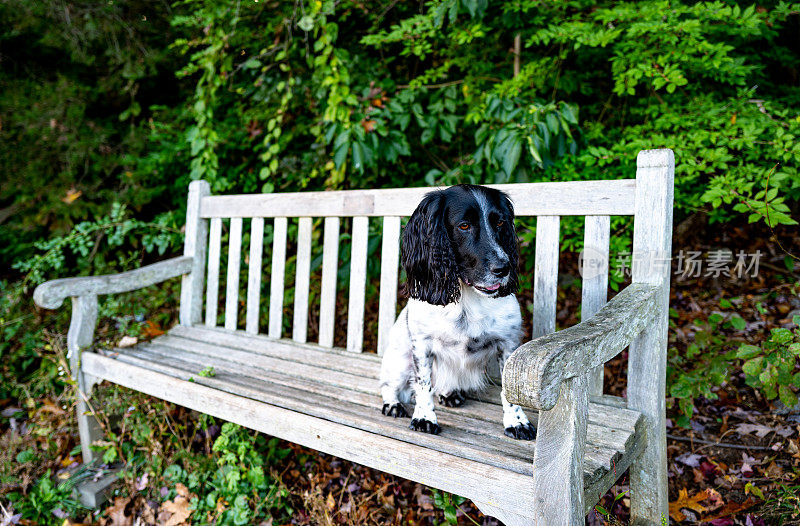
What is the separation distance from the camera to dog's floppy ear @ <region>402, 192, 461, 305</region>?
66.2 inches

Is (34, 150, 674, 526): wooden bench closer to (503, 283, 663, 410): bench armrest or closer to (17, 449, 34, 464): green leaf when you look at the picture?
(503, 283, 663, 410): bench armrest

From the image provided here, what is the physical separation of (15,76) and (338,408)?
183 inches

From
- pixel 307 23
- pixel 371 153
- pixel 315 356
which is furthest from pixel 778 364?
pixel 307 23

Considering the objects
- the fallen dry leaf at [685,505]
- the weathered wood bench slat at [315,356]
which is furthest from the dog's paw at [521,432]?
the fallen dry leaf at [685,505]

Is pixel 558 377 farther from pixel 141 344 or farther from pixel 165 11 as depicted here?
pixel 165 11

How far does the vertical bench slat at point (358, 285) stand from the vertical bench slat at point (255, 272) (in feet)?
2.17

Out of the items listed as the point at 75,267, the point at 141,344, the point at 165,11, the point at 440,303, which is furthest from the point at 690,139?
the point at 75,267

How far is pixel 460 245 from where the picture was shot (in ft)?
5.57

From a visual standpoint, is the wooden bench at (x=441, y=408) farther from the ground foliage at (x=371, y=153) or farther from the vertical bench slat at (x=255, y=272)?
the ground foliage at (x=371, y=153)

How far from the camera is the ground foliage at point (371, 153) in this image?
7.56ft

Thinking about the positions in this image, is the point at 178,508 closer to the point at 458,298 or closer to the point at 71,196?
the point at 458,298

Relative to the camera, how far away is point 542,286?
2055 millimetres

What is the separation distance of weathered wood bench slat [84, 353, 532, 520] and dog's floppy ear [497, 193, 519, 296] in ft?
1.93

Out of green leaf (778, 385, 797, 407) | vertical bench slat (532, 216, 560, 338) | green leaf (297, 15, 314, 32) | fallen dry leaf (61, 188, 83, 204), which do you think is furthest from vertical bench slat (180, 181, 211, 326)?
green leaf (778, 385, 797, 407)
